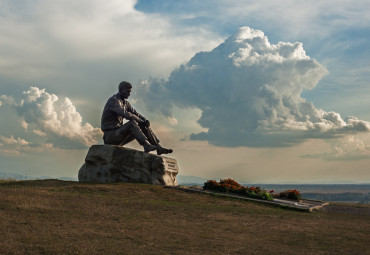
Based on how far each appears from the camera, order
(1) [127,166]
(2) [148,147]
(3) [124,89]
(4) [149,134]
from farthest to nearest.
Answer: (3) [124,89] < (4) [149,134] < (2) [148,147] < (1) [127,166]

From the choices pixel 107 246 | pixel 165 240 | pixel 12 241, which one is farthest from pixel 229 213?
pixel 12 241

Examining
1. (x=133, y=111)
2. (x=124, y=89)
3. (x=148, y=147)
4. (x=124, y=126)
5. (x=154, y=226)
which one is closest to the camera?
(x=154, y=226)

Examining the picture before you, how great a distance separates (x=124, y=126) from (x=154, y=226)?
11.3 m

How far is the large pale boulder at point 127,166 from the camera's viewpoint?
21.2 m

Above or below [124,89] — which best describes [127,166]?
below

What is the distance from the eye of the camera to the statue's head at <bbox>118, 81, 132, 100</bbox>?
2306 cm

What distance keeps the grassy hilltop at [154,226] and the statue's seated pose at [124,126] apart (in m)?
4.59

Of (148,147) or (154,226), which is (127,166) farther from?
(154,226)

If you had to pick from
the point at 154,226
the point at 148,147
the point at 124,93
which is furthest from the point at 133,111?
the point at 154,226

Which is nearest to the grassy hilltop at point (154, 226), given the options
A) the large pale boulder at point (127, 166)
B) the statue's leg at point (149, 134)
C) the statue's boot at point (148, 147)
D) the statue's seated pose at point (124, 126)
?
the large pale boulder at point (127, 166)

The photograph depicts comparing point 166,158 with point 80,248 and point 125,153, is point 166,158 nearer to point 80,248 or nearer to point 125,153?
point 125,153

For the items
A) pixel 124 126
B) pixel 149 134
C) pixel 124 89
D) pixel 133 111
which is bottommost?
pixel 149 134

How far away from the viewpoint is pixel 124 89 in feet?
75.7

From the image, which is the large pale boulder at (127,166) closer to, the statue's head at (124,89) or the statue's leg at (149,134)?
the statue's leg at (149,134)
